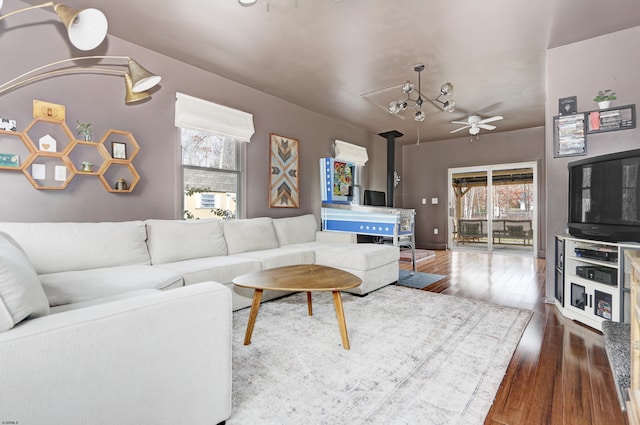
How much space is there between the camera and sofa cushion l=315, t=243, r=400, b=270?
132 inches

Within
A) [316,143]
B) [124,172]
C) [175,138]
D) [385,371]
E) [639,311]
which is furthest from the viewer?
[316,143]

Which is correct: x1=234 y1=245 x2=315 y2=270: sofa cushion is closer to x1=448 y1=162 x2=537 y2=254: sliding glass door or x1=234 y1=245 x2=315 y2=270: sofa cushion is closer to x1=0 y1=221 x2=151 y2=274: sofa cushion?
x1=0 y1=221 x2=151 y2=274: sofa cushion

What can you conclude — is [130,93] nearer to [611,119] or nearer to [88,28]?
[88,28]

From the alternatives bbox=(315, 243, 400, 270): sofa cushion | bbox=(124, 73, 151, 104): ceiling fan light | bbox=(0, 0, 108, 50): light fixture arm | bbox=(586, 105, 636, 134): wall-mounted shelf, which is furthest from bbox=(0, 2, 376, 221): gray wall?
bbox=(586, 105, 636, 134): wall-mounted shelf

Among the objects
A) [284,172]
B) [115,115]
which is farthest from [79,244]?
[284,172]

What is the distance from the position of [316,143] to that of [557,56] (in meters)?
3.31

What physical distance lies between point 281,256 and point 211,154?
1.61 meters

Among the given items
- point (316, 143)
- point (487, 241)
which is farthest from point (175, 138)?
point (487, 241)

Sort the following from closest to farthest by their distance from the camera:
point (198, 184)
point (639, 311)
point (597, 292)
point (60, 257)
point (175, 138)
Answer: point (639, 311) < point (60, 257) < point (597, 292) < point (175, 138) < point (198, 184)

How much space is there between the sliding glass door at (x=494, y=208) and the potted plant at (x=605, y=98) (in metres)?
3.83

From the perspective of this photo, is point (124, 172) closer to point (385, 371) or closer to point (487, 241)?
point (385, 371)

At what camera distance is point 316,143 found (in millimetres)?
5348

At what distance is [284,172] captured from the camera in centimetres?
470

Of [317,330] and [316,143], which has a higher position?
[316,143]
